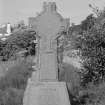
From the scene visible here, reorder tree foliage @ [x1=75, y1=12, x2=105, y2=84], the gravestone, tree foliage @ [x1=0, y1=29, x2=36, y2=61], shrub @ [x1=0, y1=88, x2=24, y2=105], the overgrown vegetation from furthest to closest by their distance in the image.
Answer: tree foliage @ [x1=0, y1=29, x2=36, y2=61] → tree foliage @ [x1=75, y1=12, x2=105, y2=84] → the overgrown vegetation → shrub @ [x1=0, y1=88, x2=24, y2=105] → the gravestone

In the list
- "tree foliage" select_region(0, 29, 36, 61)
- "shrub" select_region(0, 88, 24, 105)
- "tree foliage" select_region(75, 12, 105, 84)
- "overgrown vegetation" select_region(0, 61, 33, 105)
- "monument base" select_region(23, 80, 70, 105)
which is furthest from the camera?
"tree foliage" select_region(0, 29, 36, 61)

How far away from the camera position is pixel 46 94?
677 centimetres

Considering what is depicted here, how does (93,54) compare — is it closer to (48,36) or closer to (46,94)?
(48,36)

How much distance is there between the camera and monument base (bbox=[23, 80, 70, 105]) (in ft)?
21.5

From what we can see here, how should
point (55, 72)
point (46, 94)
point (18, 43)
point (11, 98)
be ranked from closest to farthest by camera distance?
point (46, 94) < point (55, 72) < point (11, 98) < point (18, 43)

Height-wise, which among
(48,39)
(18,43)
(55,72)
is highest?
(18,43)

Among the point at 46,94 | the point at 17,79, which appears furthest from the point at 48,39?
the point at 17,79

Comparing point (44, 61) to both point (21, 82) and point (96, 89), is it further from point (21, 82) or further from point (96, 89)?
point (21, 82)

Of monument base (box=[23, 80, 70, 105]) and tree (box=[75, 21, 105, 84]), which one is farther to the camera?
tree (box=[75, 21, 105, 84])

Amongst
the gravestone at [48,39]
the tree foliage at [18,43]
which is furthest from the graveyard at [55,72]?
the tree foliage at [18,43]

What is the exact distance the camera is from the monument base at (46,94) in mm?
6555

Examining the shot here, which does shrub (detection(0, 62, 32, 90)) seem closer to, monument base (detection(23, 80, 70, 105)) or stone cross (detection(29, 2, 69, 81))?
stone cross (detection(29, 2, 69, 81))

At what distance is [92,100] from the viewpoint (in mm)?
7844

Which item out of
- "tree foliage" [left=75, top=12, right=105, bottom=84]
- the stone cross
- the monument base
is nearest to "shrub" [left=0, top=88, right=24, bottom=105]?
the monument base
